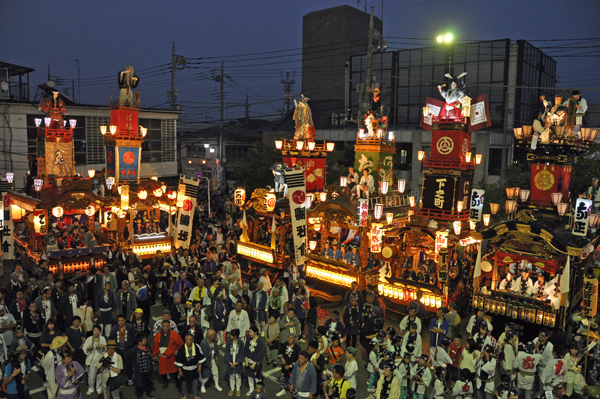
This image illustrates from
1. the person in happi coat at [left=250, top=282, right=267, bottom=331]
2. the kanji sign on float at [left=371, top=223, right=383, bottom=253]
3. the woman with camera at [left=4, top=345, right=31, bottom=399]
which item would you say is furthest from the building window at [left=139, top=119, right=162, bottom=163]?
the woman with camera at [left=4, top=345, right=31, bottom=399]

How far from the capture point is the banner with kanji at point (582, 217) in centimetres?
1355

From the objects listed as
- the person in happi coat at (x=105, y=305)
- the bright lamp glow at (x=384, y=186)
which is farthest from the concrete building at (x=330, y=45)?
the person in happi coat at (x=105, y=305)

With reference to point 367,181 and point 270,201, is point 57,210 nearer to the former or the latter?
point 270,201

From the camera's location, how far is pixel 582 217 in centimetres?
1366

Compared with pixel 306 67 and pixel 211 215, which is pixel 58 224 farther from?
pixel 306 67

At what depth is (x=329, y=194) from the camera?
18.1m

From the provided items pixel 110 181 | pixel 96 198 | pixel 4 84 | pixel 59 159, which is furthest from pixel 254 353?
pixel 4 84

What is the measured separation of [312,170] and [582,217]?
13.3 metres

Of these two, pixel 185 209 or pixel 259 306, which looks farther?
pixel 185 209

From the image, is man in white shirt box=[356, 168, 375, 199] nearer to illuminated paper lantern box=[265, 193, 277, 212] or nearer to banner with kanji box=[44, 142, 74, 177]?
illuminated paper lantern box=[265, 193, 277, 212]

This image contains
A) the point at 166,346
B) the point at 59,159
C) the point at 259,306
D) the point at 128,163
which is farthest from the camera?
the point at 59,159

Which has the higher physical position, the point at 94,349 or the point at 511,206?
the point at 511,206

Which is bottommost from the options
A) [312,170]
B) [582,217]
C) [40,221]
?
[40,221]

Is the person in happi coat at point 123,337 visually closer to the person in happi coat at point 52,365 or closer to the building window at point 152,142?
the person in happi coat at point 52,365
